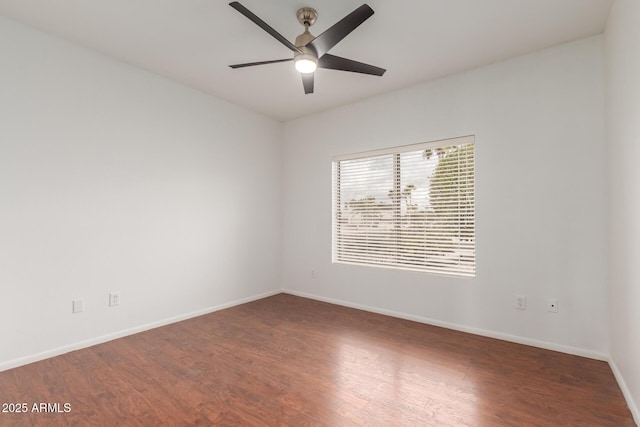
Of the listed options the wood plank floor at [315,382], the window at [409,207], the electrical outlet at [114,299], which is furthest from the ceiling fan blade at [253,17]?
the electrical outlet at [114,299]

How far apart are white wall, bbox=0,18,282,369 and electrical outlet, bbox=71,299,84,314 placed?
0.15 feet

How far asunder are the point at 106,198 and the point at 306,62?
7.67 feet

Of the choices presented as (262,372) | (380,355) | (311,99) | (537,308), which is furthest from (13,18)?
(537,308)

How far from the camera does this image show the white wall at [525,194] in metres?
2.71

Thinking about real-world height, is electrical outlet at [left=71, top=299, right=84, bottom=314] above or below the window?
below

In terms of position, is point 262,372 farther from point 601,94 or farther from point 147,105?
point 601,94

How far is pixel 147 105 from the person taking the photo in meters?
3.41

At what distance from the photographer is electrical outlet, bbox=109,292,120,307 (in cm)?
309

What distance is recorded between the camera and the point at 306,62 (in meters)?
2.36

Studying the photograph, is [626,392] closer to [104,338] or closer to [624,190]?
[624,190]

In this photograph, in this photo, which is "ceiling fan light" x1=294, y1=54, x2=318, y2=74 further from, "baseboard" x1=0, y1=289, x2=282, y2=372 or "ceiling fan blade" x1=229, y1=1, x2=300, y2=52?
"baseboard" x1=0, y1=289, x2=282, y2=372

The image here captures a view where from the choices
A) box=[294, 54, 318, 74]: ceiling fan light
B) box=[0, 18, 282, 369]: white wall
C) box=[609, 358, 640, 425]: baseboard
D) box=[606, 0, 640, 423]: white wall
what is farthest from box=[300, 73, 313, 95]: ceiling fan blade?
box=[609, 358, 640, 425]: baseboard

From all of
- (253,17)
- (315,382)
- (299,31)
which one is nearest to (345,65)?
(299,31)

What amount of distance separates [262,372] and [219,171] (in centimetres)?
264
